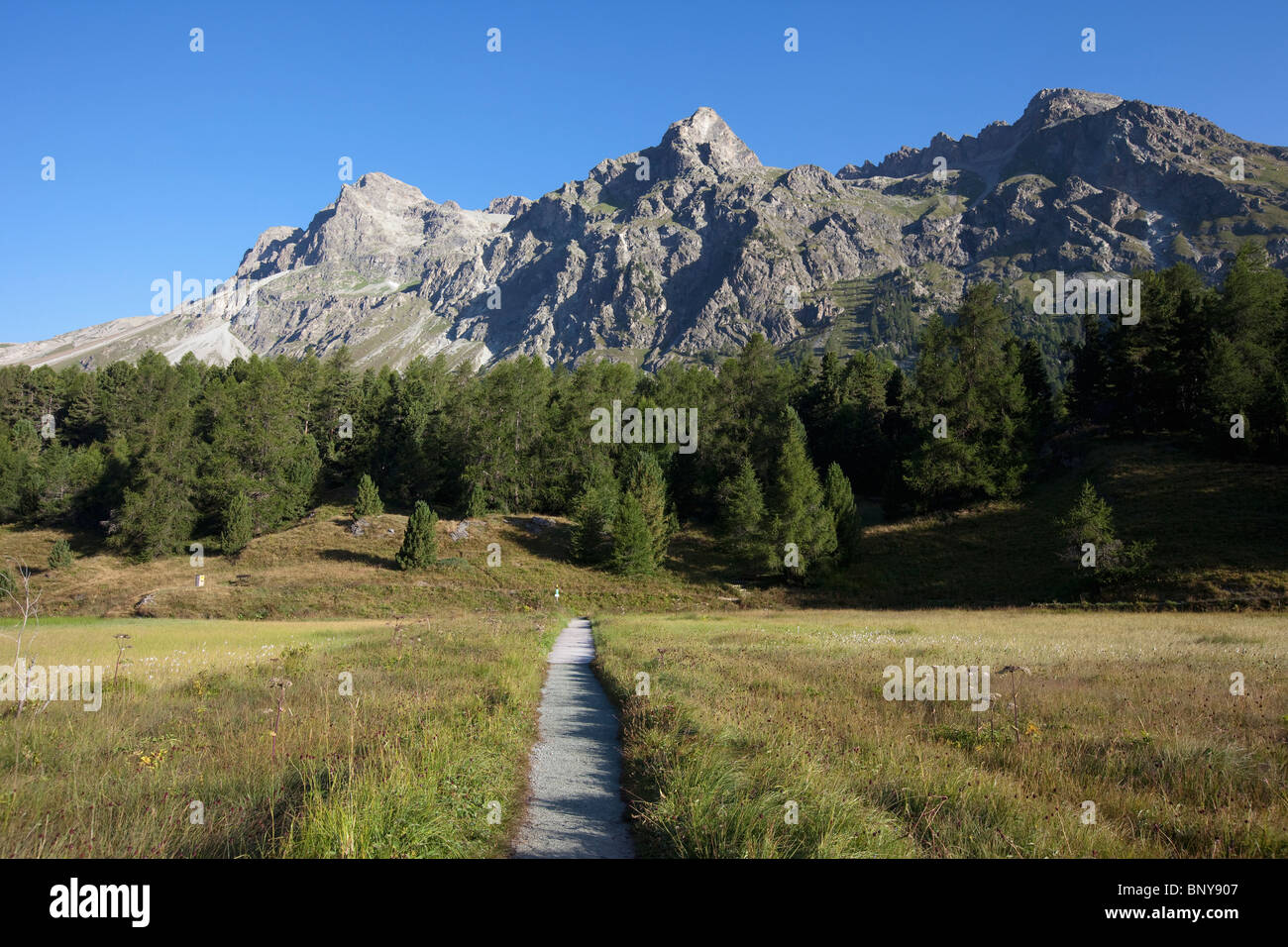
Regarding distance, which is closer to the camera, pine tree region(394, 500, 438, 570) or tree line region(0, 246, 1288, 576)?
pine tree region(394, 500, 438, 570)

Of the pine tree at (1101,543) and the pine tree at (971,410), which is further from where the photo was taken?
the pine tree at (971,410)

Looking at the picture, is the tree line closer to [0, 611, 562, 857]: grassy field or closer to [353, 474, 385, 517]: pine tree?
[353, 474, 385, 517]: pine tree

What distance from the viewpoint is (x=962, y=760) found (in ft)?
24.0

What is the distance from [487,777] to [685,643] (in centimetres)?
1421

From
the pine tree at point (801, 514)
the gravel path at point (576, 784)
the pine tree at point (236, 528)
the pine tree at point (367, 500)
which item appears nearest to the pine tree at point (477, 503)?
the pine tree at point (367, 500)

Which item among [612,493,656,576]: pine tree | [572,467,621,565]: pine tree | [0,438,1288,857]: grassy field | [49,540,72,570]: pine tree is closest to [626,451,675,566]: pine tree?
[612,493,656,576]: pine tree

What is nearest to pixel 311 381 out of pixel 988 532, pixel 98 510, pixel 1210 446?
pixel 98 510

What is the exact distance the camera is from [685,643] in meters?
20.4

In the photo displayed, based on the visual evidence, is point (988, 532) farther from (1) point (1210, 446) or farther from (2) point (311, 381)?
(2) point (311, 381)

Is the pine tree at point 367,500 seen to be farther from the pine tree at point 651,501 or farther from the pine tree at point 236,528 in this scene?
the pine tree at point 651,501

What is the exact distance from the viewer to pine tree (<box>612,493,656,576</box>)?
156ft

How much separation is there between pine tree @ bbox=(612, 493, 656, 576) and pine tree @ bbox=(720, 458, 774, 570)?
24.7 feet

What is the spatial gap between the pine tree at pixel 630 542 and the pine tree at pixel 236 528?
1424 inches

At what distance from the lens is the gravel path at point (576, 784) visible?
5391mm
